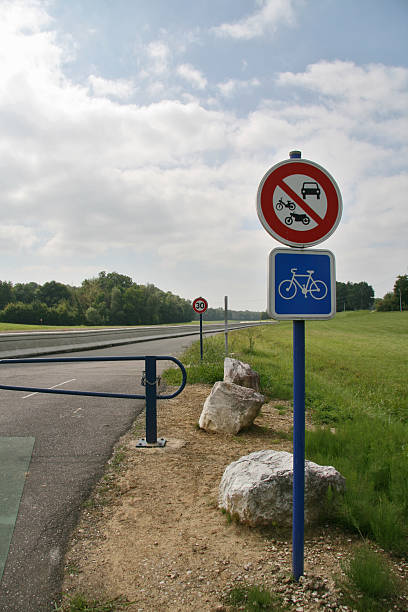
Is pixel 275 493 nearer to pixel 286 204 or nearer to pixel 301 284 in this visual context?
pixel 301 284

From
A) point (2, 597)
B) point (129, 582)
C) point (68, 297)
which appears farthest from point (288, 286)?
point (68, 297)

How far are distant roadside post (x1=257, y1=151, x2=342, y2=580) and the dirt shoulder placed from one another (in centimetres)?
29

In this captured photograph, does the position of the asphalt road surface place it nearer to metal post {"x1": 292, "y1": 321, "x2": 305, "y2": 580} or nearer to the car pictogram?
metal post {"x1": 292, "y1": 321, "x2": 305, "y2": 580}

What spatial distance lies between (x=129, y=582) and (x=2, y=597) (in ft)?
2.47

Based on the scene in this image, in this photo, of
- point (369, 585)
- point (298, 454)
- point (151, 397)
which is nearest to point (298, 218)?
point (298, 454)

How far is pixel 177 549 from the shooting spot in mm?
3314

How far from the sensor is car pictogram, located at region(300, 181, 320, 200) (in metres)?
2.94

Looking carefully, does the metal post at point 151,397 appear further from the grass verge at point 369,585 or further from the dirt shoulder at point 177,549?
the grass verge at point 369,585

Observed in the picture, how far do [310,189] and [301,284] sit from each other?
24.4 inches

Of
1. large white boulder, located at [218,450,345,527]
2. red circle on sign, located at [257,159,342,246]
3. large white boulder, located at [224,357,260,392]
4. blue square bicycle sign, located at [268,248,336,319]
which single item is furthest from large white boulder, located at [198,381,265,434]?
red circle on sign, located at [257,159,342,246]

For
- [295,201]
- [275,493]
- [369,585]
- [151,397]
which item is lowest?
[369,585]

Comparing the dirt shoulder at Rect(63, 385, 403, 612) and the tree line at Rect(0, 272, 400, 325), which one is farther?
the tree line at Rect(0, 272, 400, 325)

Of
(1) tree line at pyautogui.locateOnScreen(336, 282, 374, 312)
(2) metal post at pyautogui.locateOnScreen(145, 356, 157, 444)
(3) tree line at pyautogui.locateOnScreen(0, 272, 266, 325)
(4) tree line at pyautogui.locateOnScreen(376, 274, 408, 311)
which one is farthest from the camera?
(1) tree line at pyautogui.locateOnScreen(336, 282, 374, 312)

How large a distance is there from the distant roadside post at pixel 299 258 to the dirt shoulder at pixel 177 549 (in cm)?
29
